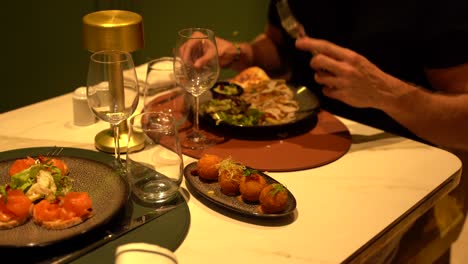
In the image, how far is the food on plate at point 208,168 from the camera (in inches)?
44.5

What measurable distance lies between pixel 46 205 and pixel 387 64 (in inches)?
47.1

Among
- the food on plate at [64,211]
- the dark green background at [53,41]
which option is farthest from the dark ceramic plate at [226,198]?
the dark green background at [53,41]

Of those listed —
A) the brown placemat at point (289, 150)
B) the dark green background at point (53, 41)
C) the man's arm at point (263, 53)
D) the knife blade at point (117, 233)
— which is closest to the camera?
the knife blade at point (117, 233)

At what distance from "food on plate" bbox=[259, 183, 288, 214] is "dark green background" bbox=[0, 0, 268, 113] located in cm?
179

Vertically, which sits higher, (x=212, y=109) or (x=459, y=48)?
(x=459, y=48)

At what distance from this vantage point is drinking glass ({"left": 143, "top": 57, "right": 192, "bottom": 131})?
1.43 meters

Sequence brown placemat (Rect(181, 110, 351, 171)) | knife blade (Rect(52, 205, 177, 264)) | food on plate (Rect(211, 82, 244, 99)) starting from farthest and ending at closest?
food on plate (Rect(211, 82, 244, 99))
brown placemat (Rect(181, 110, 351, 171))
knife blade (Rect(52, 205, 177, 264))

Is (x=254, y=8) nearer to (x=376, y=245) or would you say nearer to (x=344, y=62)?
(x=344, y=62)

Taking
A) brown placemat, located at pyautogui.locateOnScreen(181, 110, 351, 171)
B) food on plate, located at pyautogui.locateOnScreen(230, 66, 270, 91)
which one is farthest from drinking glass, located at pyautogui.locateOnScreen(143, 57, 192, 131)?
food on plate, located at pyautogui.locateOnScreen(230, 66, 270, 91)

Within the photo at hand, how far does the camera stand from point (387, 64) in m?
1.75

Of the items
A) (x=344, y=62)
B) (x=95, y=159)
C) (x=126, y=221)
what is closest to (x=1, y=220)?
(x=126, y=221)

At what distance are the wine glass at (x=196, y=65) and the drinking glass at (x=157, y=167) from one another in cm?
24

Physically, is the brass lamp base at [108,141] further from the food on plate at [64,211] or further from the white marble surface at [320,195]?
the food on plate at [64,211]

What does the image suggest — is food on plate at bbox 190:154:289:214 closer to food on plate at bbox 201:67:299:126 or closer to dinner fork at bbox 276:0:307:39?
food on plate at bbox 201:67:299:126
